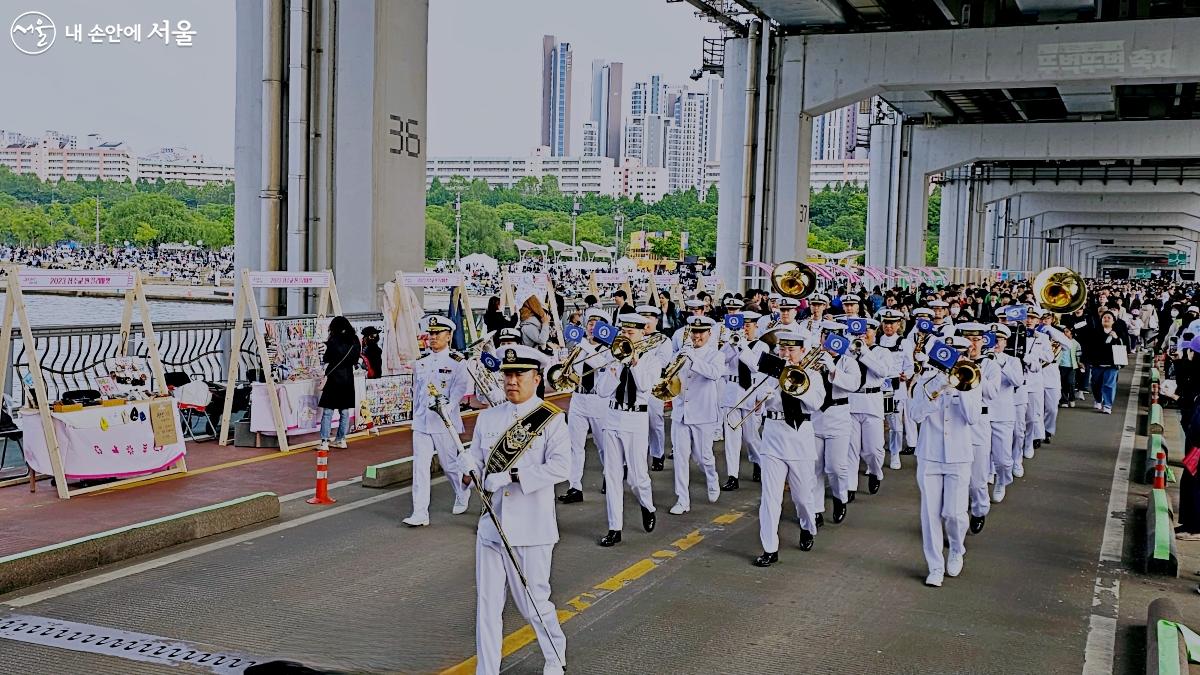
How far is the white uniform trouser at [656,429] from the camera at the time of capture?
44.8 feet

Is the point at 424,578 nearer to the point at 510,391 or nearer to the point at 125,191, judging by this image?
the point at 510,391

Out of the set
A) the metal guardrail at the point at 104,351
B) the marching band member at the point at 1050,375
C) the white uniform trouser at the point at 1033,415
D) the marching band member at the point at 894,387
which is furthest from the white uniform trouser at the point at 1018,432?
the metal guardrail at the point at 104,351

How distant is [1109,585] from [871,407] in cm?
418

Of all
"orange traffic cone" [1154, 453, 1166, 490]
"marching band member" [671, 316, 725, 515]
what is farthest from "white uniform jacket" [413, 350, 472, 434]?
"orange traffic cone" [1154, 453, 1166, 490]

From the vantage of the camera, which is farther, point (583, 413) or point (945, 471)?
point (583, 413)

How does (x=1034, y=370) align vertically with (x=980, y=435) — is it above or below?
above

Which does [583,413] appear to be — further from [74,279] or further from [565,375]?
[74,279]

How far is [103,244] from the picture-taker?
88188mm

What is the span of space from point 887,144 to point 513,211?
272 ft

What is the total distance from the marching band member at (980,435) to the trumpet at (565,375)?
12.1 ft

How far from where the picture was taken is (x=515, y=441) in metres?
6.44

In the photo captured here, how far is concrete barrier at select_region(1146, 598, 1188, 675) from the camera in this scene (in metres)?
6.58

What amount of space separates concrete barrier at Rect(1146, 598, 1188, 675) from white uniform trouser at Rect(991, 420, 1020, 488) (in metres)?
5.03

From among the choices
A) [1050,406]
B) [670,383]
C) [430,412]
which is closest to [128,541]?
[430,412]
